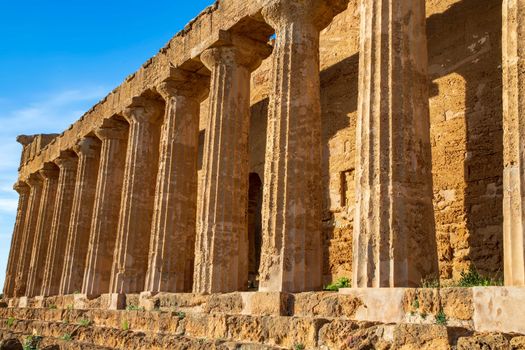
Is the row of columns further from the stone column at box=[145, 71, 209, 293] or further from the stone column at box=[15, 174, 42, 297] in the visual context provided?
the stone column at box=[15, 174, 42, 297]

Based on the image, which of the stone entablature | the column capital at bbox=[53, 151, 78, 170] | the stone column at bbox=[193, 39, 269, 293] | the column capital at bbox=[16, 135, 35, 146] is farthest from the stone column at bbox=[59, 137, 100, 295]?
the column capital at bbox=[16, 135, 35, 146]

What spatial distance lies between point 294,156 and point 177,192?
444 centimetres

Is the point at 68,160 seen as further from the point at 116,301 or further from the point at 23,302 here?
the point at 116,301

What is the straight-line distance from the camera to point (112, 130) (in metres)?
16.7

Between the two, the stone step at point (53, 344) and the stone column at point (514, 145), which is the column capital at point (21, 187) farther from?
the stone column at point (514, 145)

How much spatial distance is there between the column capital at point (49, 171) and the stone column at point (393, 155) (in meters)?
16.1

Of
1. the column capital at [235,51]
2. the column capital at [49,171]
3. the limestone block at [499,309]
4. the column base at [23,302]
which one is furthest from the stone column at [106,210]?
the limestone block at [499,309]

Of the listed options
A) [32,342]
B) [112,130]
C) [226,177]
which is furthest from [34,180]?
[226,177]

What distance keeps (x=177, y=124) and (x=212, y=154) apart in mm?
2464

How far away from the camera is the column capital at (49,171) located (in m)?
21.6

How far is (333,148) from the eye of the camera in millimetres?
13578

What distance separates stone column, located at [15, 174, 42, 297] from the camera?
2222 centimetres

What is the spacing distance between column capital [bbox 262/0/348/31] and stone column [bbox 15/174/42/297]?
15.9 meters

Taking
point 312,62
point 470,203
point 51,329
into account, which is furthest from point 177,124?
point 470,203
